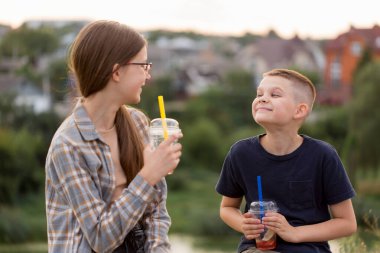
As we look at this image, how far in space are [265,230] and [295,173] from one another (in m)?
0.24

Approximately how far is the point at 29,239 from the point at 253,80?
23.6 m

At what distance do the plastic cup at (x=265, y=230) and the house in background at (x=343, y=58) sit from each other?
124ft

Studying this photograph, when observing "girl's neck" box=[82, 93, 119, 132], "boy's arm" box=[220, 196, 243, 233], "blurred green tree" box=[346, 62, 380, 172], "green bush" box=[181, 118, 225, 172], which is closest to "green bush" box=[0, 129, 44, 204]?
"green bush" box=[181, 118, 225, 172]

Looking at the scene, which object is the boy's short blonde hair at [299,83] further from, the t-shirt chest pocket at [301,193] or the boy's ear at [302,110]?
the t-shirt chest pocket at [301,193]

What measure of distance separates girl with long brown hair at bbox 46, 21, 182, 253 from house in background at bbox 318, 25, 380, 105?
37.8m

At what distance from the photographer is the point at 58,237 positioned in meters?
2.66

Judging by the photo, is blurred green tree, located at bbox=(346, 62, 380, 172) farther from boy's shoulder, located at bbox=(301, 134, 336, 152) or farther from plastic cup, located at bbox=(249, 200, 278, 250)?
plastic cup, located at bbox=(249, 200, 278, 250)

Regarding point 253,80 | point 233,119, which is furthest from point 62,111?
point 253,80

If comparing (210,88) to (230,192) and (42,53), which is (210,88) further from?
(230,192)

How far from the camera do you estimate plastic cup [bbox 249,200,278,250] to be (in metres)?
2.74

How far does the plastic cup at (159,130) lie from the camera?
8.56ft

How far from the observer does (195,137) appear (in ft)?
116

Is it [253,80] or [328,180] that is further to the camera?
[253,80]

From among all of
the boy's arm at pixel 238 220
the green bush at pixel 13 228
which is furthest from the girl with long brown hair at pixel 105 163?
the green bush at pixel 13 228
